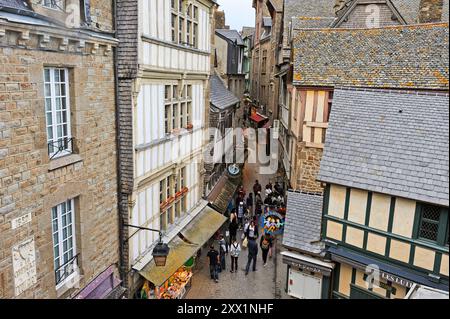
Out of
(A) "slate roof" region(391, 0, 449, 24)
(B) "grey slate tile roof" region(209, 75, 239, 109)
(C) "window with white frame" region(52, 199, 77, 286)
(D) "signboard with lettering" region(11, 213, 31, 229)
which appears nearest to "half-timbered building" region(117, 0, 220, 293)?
(C) "window with white frame" region(52, 199, 77, 286)

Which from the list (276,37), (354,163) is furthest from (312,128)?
(276,37)

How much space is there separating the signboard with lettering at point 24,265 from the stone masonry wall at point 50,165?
0.08 metres

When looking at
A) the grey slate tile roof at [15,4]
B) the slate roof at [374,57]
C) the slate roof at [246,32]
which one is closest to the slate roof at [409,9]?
the slate roof at [374,57]

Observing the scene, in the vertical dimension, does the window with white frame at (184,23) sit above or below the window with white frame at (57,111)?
above

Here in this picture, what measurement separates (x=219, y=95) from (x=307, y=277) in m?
→ 11.6

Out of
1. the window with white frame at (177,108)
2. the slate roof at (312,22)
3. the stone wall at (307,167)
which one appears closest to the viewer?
the window with white frame at (177,108)

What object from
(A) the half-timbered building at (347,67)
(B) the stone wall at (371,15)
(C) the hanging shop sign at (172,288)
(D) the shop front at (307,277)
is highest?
(B) the stone wall at (371,15)

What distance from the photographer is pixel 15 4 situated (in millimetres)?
4941

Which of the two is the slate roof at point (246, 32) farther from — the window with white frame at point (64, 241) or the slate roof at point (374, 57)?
the window with white frame at point (64, 241)

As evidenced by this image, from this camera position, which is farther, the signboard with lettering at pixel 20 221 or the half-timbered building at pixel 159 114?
the half-timbered building at pixel 159 114

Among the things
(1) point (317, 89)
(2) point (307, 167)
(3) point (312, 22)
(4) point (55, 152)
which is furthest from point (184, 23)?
(3) point (312, 22)

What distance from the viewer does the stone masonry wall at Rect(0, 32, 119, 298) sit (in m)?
5.06

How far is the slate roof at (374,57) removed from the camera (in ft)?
35.9
